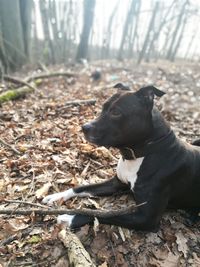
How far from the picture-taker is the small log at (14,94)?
7.17 metres

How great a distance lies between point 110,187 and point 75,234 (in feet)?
2.59

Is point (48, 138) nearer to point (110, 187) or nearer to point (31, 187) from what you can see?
point (31, 187)

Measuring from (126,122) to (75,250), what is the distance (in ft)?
4.20

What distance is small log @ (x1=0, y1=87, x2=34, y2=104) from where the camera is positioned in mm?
7172

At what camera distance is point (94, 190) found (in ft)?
12.7

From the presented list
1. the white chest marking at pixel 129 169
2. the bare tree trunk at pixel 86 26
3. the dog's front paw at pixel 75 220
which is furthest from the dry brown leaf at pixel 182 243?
the bare tree trunk at pixel 86 26

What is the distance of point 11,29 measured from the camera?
36.3 feet

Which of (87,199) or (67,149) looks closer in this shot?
(87,199)

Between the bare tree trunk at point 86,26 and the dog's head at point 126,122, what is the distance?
12.6 m

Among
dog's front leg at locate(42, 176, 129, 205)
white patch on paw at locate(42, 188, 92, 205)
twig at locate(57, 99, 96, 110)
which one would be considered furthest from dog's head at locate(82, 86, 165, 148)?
twig at locate(57, 99, 96, 110)

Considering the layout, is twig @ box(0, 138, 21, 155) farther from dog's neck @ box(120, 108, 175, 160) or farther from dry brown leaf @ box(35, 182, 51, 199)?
dog's neck @ box(120, 108, 175, 160)

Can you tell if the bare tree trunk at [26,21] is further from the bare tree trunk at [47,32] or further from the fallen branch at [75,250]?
the fallen branch at [75,250]

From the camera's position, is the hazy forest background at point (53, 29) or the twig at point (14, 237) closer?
the twig at point (14, 237)

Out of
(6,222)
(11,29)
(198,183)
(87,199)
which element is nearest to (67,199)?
(87,199)
